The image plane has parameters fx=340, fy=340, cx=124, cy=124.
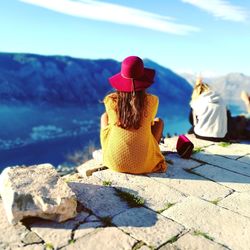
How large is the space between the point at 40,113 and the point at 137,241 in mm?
94246

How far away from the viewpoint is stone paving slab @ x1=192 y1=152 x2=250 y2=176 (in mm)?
4023

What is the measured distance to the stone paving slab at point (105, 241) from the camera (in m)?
2.27

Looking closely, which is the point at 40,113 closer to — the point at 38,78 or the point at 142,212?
the point at 38,78

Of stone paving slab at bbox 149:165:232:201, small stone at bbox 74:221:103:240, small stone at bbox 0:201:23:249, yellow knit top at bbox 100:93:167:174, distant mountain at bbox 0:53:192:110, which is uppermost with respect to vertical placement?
yellow knit top at bbox 100:93:167:174

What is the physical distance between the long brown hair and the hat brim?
50 millimetres

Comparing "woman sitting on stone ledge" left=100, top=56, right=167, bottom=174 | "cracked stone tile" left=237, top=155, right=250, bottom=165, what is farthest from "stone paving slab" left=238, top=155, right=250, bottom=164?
"woman sitting on stone ledge" left=100, top=56, right=167, bottom=174

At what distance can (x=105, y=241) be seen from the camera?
2346 millimetres

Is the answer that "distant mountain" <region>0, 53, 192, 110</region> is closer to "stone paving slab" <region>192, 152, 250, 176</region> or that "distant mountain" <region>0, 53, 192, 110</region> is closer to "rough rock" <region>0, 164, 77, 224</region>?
"stone paving slab" <region>192, 152, 250, 176</region>

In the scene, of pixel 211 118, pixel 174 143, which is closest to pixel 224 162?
pixel 174 143

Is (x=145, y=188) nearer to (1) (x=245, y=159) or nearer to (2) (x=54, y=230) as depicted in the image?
(2) (x=54, y=230)

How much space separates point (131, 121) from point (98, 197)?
2.74 ft

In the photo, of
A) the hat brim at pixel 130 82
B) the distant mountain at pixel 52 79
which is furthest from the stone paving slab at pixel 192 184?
the distant mountain at pixel 52 79

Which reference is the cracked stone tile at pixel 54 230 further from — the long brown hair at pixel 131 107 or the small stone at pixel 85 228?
the long brown hair at pixel 131 107

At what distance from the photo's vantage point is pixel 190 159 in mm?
4270
